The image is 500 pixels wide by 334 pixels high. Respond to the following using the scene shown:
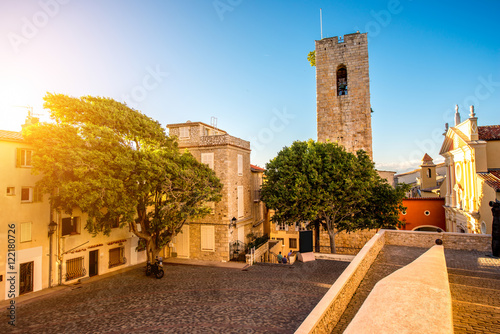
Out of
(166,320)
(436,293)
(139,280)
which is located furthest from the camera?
(139,280)

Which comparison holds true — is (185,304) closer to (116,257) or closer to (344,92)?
(116,257)

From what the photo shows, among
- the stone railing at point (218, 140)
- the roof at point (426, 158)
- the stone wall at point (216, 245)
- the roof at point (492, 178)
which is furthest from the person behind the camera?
the roof at point (426, 158)

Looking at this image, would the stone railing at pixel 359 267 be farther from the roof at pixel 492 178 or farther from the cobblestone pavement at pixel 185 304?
the roof at pixel 492 178

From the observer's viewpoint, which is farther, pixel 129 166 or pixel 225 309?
pixel 129 166

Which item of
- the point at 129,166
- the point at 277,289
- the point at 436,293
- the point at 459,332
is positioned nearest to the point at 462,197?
the point at 277,289

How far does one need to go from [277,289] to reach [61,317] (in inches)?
373

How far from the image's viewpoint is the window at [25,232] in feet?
49.7

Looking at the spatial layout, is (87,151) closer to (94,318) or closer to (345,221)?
(94,318)

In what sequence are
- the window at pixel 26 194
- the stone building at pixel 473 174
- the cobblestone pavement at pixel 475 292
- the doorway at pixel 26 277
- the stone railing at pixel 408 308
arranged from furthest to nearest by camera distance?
the stone building at pixel 473 174, the window at pixel 26 194, the doorway at pixel 26 277, the cobblestone pavement at pixel 475 292, the stone railing at pixel 408 308

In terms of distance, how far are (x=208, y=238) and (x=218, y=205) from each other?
2642 millimetres

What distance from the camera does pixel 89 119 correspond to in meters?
15.2

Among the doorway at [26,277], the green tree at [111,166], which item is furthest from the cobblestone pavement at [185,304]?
the green tree at [111,166]

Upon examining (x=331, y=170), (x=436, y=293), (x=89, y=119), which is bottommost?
(x=436, y=293)

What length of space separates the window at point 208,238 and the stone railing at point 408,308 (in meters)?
17.4
